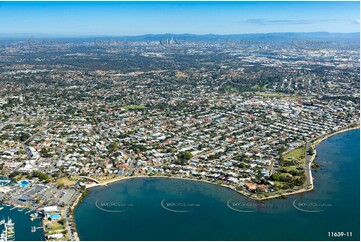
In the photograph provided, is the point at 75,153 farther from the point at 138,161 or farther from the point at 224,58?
the point at 224,58

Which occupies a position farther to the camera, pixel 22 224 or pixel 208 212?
pixel 208 212

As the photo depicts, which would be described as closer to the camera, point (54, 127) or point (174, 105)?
point (54, 127)

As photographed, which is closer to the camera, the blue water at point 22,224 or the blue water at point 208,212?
the blue water at point 22,224

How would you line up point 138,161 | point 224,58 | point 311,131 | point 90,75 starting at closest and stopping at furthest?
1. point 138,161
2. point 311,131
3. point 90,75
4. point 224,58

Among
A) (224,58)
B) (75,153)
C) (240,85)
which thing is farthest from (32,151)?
(224,58)

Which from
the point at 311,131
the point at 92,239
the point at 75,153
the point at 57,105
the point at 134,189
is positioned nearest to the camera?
the point at 92,239

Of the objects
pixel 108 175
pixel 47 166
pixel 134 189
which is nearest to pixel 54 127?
pixel 47 166

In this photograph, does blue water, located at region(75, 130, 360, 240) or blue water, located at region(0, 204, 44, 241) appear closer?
blue water, located at region(0, 204, 44, 241)
